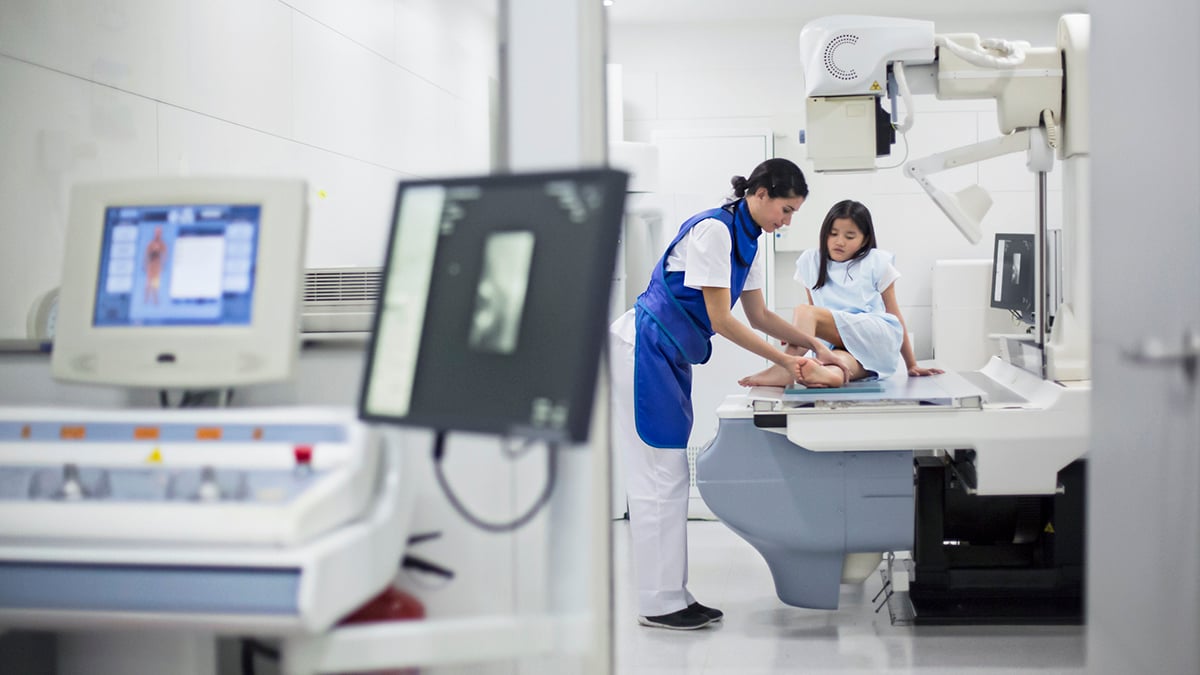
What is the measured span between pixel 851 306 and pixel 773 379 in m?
0.81

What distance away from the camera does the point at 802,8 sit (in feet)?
17.1

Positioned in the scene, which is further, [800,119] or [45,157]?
[800,119]

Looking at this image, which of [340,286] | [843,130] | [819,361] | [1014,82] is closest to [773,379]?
[819,361]

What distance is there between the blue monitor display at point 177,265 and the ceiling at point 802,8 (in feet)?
12.7

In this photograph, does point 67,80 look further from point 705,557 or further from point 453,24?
point 705,557

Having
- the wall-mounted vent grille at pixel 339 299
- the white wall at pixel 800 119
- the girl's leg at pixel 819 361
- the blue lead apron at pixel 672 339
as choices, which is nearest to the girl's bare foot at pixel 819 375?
the girl's leg at pixel 819 361

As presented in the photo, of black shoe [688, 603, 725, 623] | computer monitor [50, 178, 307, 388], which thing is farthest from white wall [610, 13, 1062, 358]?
computer monitor [50, 178, 307, 388]

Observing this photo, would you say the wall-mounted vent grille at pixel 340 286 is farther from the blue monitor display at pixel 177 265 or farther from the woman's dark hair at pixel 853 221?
the woman's dark hair at pixel 853 221

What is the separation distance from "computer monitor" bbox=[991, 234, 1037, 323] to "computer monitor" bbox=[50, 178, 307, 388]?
258cm

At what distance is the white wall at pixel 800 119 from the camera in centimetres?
532

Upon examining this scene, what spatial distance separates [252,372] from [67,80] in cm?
93

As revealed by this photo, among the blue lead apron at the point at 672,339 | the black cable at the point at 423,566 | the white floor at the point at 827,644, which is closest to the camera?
the black cable at the point at 423,566

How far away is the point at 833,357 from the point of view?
3033 millimetres

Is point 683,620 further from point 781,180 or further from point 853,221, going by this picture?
point 853,221
